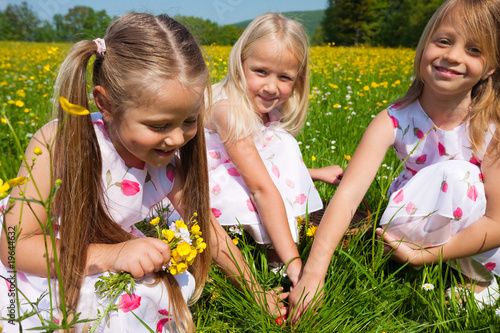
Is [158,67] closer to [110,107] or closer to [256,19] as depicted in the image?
[110,107]

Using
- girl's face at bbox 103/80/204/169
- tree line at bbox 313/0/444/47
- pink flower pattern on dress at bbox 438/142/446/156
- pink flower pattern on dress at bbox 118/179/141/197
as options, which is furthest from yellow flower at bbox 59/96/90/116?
tree line at bbox 313/0/444/47

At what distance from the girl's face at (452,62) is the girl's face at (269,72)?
557 millimetres

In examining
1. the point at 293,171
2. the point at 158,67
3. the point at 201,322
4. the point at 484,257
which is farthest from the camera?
the point at 293,171

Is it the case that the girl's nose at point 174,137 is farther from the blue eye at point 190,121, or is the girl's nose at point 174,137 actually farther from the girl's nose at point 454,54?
the girl's nose at point 454,54

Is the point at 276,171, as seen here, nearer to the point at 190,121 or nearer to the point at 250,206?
the point at 250,206

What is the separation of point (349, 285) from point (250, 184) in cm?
51

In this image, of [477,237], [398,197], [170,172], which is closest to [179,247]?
[170,172]

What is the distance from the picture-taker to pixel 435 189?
1.50 meters

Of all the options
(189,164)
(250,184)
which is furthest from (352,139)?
(189,164)

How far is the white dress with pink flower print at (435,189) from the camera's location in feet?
4.78

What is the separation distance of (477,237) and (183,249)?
984mm

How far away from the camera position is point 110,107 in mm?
1174

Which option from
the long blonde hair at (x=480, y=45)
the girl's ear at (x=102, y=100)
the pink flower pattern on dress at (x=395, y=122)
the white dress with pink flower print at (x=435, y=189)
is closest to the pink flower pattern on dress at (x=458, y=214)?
the white dress with pink flower print at (x=435, y=189)

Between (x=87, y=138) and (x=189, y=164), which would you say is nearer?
(x=87, y=138)
